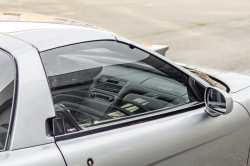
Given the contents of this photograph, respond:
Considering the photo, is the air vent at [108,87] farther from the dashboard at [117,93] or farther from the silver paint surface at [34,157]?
the silver paint surface at [34,157]

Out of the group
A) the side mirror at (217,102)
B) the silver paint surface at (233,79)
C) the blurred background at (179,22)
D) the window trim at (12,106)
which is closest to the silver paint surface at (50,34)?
the window trim at (12,106)

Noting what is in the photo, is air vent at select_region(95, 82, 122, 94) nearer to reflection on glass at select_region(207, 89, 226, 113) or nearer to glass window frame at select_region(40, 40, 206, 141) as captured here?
glass window frame at select_region(40, 40, 206, 141)

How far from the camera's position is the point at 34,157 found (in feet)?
5.37

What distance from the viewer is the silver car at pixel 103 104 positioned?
1.70 meters

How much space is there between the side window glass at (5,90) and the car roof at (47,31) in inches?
6.2

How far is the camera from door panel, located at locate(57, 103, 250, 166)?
1.80 m

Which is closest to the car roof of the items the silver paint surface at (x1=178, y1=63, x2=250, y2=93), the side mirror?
the side mirror

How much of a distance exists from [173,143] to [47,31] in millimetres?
969

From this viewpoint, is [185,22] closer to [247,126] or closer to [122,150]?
[247,126]

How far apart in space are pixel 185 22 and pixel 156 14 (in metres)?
1.67

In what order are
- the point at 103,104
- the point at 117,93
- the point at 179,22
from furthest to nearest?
1. the point at 179,22
2. the point at 117,93
3. the point at 103,104

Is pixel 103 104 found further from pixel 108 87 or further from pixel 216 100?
pixel 216 100

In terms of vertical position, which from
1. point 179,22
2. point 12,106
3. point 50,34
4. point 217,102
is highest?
point 50,34

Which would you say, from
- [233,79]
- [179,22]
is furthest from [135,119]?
[179,22]
